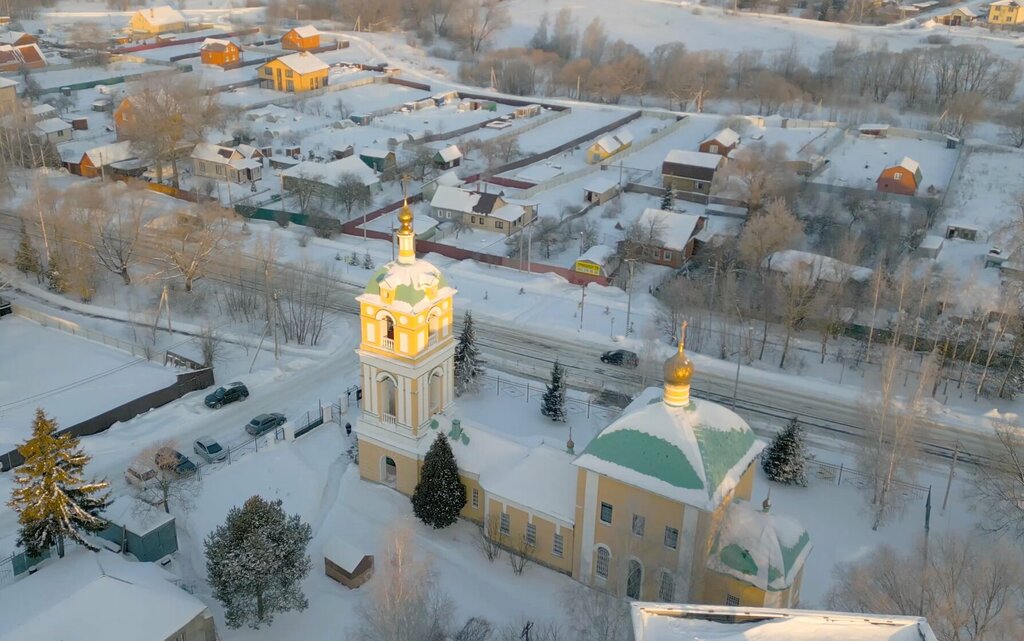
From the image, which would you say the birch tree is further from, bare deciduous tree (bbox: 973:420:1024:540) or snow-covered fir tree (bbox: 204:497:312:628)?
snow-covered fir tree (bbox: 204:497:312:628)

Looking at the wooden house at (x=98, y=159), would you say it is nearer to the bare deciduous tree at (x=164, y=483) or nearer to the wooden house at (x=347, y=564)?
the bare deciduous tree at (x=164, y=483)

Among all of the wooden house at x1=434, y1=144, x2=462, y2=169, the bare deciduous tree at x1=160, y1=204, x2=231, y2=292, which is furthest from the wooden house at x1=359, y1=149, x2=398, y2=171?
the bare deciduous tree at x1=160, y1=204, x2=231, y2=292

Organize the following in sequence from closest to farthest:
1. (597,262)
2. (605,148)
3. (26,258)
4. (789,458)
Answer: (789,458) → (26,258) → (597,262) → (605,148)

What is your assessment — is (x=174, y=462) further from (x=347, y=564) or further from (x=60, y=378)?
(x=60, y=378)

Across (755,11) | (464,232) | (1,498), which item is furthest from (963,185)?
(755,11)

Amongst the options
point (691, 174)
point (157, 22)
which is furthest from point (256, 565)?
point (157, 22)
